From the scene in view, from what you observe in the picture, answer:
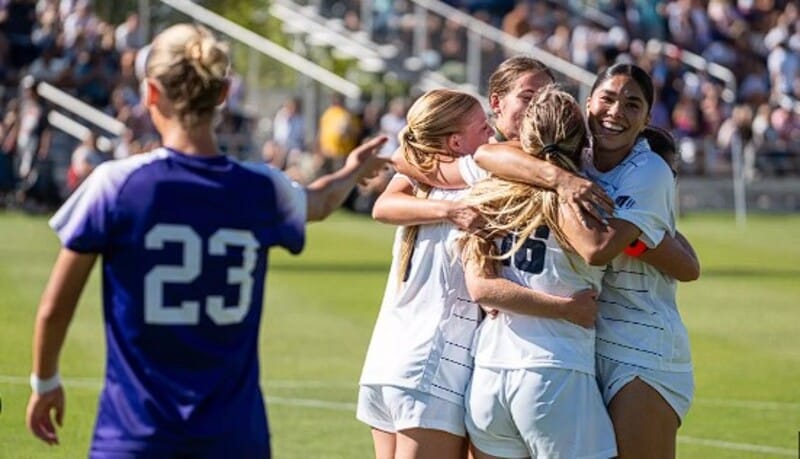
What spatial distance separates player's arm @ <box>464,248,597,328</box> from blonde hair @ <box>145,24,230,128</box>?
1.37 m

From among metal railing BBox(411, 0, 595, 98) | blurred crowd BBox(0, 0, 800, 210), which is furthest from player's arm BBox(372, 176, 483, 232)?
metal railing BBox(411, 0, 595, 98)

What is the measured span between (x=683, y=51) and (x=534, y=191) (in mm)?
30858

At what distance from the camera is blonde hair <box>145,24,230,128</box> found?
15.8ft

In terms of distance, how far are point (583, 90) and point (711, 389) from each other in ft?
62.3

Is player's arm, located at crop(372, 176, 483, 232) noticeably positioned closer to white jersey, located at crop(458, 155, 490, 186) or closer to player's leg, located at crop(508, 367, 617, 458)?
white jersey, located at crop(458, 155, 490, 186)

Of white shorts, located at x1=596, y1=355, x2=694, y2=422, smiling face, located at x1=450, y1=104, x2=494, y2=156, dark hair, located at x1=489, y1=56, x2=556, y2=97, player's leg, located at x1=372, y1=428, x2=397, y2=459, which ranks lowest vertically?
player's leg, located at x1=372, y1=428, x2=397, y2=459

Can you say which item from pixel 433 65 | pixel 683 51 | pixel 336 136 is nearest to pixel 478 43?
pixel 433 65

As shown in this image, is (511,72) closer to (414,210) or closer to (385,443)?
(414,210)

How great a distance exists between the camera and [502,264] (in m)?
5.90

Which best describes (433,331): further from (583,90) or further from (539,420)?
(583,90)

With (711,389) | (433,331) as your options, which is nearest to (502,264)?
(433,331)

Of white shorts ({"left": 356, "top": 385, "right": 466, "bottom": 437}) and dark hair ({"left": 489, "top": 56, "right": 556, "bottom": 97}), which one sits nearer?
white shorts ({"left": 356, "top": 385, "right": 466, "bottom": 437})

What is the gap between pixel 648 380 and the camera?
6.00m

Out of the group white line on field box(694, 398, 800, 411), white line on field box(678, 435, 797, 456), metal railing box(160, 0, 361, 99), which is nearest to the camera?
white line on field box(678, 435, 797, 456)
